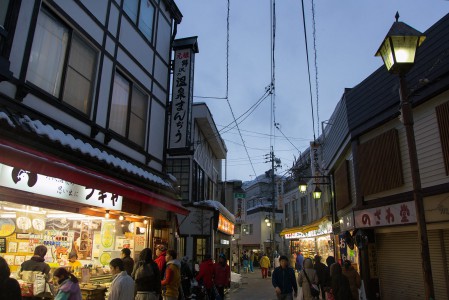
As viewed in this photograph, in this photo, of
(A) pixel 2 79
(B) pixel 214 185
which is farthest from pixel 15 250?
(B) pixel 214 185

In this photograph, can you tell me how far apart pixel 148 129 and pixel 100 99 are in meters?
2.90

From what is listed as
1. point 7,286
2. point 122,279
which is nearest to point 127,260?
point 122,279

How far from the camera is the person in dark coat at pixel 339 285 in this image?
9.02 metres

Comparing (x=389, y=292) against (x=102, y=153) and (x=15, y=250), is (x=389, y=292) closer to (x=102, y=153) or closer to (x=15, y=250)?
(x=102, y=153)

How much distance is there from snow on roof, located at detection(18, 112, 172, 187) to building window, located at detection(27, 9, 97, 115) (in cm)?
103

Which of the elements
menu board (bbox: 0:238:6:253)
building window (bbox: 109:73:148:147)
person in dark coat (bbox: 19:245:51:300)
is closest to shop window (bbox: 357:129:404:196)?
building window (bbox: 109:73:148:147)

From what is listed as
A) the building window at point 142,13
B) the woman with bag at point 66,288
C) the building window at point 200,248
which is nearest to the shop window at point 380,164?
the building window at point 142,13

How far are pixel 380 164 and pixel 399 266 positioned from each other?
360 cm

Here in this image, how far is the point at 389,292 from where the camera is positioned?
12.9 metres

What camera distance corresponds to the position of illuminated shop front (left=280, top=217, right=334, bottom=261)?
73.9 ft

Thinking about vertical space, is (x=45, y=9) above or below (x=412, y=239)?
above

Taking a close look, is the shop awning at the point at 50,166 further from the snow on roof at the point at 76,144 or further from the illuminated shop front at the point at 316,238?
the illuminated shop front at the point at 316,238

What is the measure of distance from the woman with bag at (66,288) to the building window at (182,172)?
→ 48.8ft

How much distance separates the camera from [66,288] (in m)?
5.84
